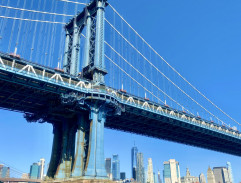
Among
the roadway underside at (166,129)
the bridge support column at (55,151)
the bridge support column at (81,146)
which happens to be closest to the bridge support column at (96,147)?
the bridge support column at (81,146)

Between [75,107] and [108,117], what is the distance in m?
14.5

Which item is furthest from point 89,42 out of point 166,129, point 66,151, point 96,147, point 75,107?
point 166,129

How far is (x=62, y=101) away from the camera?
46.8m

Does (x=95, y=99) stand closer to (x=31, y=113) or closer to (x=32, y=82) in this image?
(x=32, y=82)

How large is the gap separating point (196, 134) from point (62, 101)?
5199 centimetres

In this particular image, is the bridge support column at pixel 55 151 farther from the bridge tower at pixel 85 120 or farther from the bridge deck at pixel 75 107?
the bridge deck at pixel 75 107

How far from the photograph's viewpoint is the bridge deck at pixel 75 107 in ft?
141

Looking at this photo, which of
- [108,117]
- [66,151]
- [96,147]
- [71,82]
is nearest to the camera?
[96,147]

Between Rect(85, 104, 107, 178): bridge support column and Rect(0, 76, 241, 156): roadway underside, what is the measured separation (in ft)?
11.3

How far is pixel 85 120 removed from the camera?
50969mm

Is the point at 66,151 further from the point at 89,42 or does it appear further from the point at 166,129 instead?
the point at 166,129

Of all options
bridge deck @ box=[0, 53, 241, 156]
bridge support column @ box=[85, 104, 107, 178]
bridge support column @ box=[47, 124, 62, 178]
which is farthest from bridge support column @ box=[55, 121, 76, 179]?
bridge support column @ box=[85, 104, 107, 178]

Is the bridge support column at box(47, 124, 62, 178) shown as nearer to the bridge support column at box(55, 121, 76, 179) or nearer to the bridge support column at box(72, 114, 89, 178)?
the bridge support column at box(55, 121, 76, 179)

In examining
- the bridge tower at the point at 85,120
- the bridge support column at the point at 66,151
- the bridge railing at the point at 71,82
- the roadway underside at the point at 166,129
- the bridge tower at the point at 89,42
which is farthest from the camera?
the roadway underside at the point at 166,129
